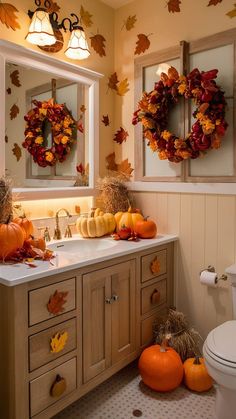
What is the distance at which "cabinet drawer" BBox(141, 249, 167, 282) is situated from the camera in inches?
83.2

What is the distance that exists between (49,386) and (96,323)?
37cm

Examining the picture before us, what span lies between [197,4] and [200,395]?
2343 mm

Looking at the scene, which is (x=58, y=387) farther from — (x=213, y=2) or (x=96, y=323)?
(x=213, y=2)

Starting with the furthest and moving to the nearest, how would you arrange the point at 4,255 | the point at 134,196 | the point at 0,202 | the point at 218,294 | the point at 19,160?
1. the point at 134,196
2. the point at 218,294
3. the point at 19,160
4. the point at 0,202
5. the point at 4,255

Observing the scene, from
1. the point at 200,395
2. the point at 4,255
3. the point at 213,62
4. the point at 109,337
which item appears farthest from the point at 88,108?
the point at 200,395

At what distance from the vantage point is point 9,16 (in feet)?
6.26

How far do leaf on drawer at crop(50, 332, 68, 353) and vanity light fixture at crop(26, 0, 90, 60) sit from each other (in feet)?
5.28

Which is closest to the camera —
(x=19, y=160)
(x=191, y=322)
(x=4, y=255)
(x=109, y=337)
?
(x=4, y=255)

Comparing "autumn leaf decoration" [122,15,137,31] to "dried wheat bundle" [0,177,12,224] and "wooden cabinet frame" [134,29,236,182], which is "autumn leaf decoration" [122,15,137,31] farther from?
"dried wheat bundle" [0,177,12,224]

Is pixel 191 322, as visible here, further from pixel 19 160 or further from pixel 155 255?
pixel 19 160

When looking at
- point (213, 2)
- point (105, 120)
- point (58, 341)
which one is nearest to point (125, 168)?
point (105, 120)

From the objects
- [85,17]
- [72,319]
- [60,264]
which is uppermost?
[85,17]

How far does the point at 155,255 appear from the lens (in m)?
2.19

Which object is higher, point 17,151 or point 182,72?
point 182,72
